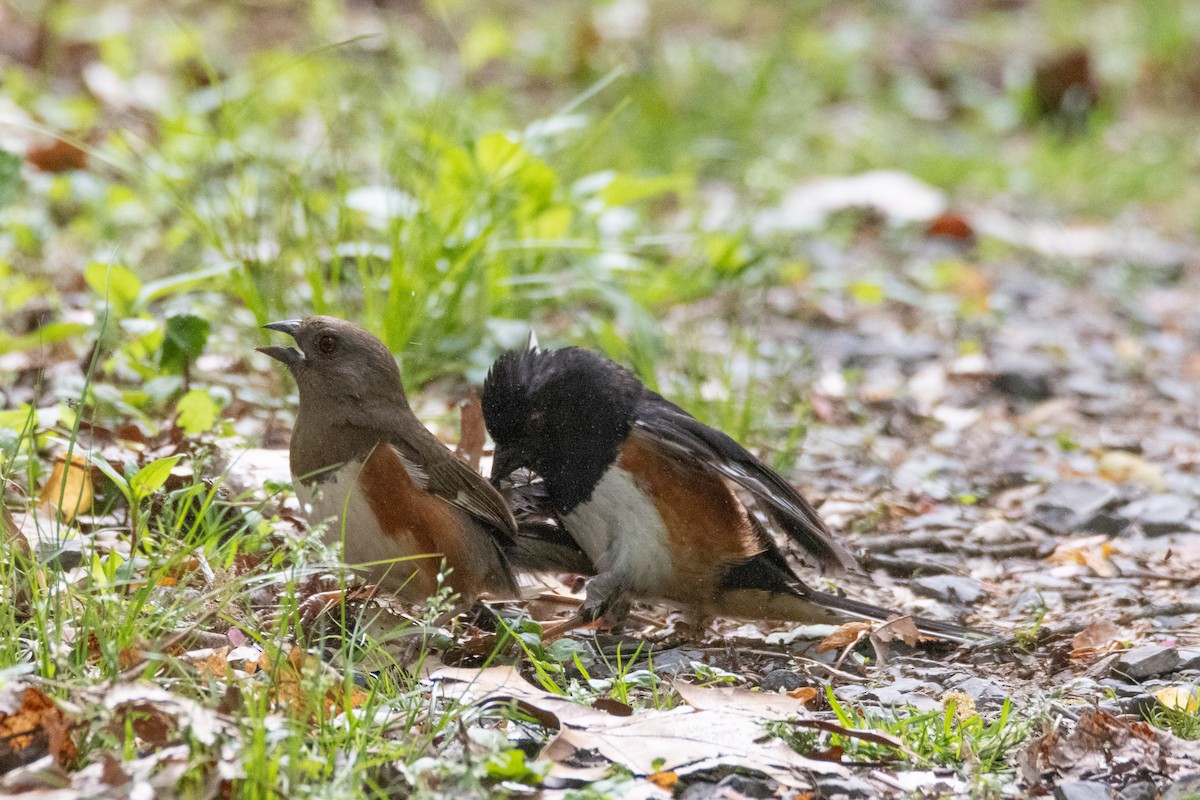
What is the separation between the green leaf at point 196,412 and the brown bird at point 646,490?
2.35ft

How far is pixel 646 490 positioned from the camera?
3.71 metres

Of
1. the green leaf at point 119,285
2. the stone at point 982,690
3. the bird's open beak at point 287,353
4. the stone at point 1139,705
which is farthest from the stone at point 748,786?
the green leaf at point 119,285

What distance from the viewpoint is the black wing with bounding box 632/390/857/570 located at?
12.1 feet

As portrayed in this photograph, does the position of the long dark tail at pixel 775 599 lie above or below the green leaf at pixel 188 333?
below

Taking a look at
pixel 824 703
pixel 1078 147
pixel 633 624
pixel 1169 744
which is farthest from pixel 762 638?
pixel 1078 147

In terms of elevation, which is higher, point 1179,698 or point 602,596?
point 602,596

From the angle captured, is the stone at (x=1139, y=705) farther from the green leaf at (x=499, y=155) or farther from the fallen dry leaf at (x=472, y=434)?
the green leaf at (x=499, y=155)

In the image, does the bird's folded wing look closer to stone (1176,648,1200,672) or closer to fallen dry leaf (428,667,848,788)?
fallen dry leaf (428,667,848,788)

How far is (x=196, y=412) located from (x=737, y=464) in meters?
1.38

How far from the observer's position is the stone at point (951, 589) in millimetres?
4016

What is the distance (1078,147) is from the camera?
927 centimetres

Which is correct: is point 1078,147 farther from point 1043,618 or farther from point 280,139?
point 1043,618

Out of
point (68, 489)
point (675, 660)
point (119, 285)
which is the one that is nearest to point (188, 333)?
point (119, 285)

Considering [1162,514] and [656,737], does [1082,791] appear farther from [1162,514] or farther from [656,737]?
[1162,514]
